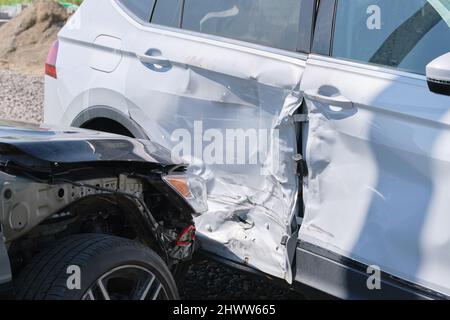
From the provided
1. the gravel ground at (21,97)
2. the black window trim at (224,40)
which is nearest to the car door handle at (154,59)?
the black window trim at (224,40)

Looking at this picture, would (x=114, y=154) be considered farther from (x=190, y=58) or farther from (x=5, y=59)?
(x=5, y=59)

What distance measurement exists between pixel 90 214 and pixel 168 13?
1.48m

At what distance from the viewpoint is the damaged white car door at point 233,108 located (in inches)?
125

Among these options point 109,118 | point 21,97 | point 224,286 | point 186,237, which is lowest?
point 224,286

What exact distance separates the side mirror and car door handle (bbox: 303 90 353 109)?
1.31 feet

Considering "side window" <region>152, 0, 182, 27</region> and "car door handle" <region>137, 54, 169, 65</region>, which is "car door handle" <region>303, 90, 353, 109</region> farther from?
"side window" <region>152, 0, 182, 27</region>

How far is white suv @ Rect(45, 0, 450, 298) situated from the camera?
106 inches

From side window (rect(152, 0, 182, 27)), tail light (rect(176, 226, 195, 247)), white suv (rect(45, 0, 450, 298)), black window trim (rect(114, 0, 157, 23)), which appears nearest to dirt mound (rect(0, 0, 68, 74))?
black window trim (rect(114, 0, 157, 23))

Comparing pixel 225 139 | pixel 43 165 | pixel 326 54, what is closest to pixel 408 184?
pixel 326 54

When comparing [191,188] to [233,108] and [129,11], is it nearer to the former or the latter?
[233,108]

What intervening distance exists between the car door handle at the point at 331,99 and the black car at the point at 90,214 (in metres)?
0.63

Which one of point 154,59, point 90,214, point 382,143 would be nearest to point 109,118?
point 154,59

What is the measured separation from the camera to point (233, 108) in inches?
131

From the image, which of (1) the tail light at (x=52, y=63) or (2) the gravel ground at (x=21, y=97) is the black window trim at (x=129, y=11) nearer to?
(1) the tail light at (x=52, y=63)
